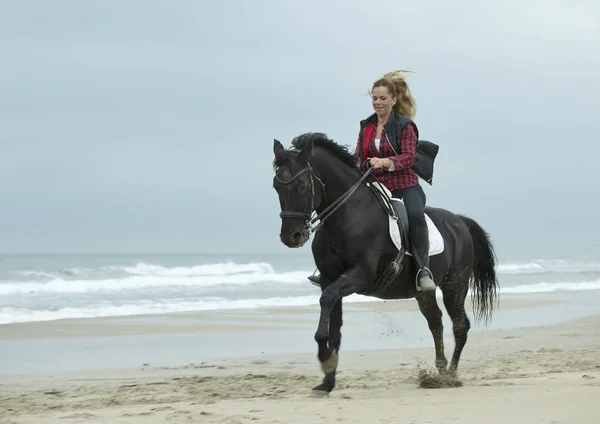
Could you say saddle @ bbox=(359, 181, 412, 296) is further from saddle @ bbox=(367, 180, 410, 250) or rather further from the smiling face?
the smiling face

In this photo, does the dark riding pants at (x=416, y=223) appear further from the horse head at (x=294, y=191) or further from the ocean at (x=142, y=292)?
the ocean at (x=142, y=292)

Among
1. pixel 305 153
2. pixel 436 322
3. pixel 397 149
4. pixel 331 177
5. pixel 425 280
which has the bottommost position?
pixel 436 322

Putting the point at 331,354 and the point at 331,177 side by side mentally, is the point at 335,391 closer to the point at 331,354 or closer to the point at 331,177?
the point at 331,354

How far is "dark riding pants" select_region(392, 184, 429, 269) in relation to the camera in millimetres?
7484

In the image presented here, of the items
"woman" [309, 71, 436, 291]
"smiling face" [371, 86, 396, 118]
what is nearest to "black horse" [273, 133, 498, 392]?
"woman" [309, 71, 436, 291]

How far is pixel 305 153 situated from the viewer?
669cm

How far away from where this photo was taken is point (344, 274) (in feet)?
22.3

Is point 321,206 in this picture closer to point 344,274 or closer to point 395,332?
point 344,274

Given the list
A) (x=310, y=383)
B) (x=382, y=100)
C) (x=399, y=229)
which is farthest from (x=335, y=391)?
(x=382, y=100)

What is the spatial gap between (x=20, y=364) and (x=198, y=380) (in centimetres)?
291

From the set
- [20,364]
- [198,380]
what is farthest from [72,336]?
[198,380]

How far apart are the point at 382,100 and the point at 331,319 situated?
1995mm

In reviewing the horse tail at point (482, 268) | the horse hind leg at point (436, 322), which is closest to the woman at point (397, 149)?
the horse hind leg at point (436, 322)

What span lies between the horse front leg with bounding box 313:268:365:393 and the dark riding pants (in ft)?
2.81
